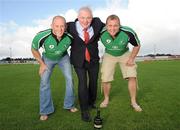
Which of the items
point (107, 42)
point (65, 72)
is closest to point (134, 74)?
point (107, 42)

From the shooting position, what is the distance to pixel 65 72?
26.2 feet

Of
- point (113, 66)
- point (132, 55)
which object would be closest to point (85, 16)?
point (132, 55)

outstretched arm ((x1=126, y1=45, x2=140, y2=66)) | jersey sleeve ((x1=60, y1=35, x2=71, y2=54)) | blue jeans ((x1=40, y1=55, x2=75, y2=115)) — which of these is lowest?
blue jeans ((x1=40, y1=55, x2=75, y2=115))

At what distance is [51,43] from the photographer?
7.49 meters

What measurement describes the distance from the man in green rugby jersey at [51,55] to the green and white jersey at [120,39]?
0.93 meters

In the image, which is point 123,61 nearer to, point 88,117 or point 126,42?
point 126,42

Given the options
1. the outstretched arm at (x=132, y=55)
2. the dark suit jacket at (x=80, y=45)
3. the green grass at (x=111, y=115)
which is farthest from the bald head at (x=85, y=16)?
the green grass at (x=111, y=115)

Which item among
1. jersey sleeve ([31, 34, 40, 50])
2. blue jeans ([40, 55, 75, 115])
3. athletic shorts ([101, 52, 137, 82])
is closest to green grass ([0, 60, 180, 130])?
blue jeans ([40, 55, 75, 115])

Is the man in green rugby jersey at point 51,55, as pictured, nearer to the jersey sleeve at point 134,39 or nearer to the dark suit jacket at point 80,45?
the dark suit jacket at point 80,45

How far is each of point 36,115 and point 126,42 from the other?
2.76 metres

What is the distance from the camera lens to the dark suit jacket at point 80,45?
7632 mm

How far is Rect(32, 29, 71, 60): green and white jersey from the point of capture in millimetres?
7441

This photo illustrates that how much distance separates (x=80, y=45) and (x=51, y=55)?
0.70 meters

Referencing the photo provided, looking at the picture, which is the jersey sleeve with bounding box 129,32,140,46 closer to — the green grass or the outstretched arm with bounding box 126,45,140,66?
the outstretched arm with bounding box 126,45,140,66
